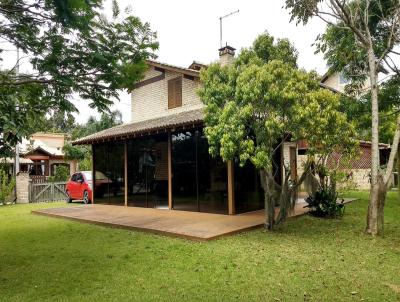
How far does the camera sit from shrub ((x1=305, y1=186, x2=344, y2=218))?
414 inches

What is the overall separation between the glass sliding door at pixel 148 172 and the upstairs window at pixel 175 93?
2.40m

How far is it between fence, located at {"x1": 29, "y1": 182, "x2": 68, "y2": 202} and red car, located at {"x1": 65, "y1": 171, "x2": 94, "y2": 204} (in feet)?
8.52

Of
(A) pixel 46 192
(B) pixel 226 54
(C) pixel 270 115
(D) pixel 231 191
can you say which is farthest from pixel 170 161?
(A) pixel 46 192

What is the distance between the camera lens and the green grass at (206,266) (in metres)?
4.67

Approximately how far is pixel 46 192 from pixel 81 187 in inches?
162

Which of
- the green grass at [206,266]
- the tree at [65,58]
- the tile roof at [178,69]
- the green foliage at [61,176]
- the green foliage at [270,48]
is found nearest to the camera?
the green grass at [206,266]

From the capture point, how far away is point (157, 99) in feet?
53.3

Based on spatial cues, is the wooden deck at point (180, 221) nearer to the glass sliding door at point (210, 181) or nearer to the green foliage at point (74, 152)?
the glass sliding door at point (210, 181)

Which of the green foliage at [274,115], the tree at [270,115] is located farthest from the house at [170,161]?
the green foliage at [274,115]

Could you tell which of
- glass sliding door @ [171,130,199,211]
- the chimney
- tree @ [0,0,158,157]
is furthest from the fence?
tree @ [0,0,158,157]

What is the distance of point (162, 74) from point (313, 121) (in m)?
10.1

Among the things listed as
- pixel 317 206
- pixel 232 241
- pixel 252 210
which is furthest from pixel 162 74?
pixel 232 241

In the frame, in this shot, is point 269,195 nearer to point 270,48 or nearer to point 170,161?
point 270,48

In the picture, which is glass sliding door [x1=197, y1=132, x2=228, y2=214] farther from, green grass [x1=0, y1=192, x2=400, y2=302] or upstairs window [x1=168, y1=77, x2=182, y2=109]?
upstairs window [x1=168, y1=77, x2=182, y2=109]
